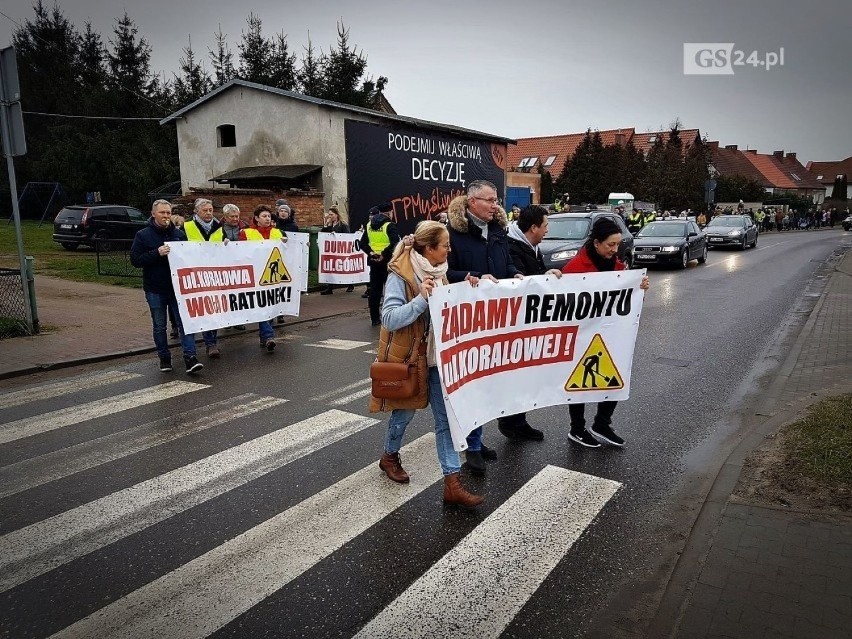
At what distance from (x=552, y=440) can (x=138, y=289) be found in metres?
11.9

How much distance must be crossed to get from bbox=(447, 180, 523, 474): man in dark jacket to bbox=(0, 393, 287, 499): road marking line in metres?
2.68

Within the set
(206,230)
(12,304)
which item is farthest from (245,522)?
(12,304)

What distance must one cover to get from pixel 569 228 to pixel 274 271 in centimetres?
943

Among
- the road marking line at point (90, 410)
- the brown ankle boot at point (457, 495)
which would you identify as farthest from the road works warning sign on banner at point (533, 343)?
the road marking line at point (90, 410)

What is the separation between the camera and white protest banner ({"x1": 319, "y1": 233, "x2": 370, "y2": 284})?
14.4 m

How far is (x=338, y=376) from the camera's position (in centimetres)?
759

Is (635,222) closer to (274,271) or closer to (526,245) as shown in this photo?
(274,271)

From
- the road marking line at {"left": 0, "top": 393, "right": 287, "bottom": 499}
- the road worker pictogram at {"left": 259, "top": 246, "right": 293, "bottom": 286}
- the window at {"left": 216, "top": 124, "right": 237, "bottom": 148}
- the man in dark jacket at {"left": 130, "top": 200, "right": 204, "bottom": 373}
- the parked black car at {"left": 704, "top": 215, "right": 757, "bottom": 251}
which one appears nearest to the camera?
the road marking line at {"left": 0, "top": 393, "right": 287, "bottom": 499}

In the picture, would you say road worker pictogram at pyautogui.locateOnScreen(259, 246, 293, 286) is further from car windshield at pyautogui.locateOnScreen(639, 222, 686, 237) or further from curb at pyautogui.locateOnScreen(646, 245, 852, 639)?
car windshield at pyautogui.locateOnScreen(639, 222, 686, 237)

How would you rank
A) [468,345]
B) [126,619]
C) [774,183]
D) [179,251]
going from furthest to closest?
[774,183], [179,251], [468,345], [126,619]

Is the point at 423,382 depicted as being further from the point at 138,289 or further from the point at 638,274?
the point at 138,289

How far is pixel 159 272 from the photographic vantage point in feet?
25.7

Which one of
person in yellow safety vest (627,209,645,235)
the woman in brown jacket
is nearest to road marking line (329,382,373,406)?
the woman in brown jacket

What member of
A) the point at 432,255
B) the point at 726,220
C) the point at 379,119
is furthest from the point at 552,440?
the point at 726,220
